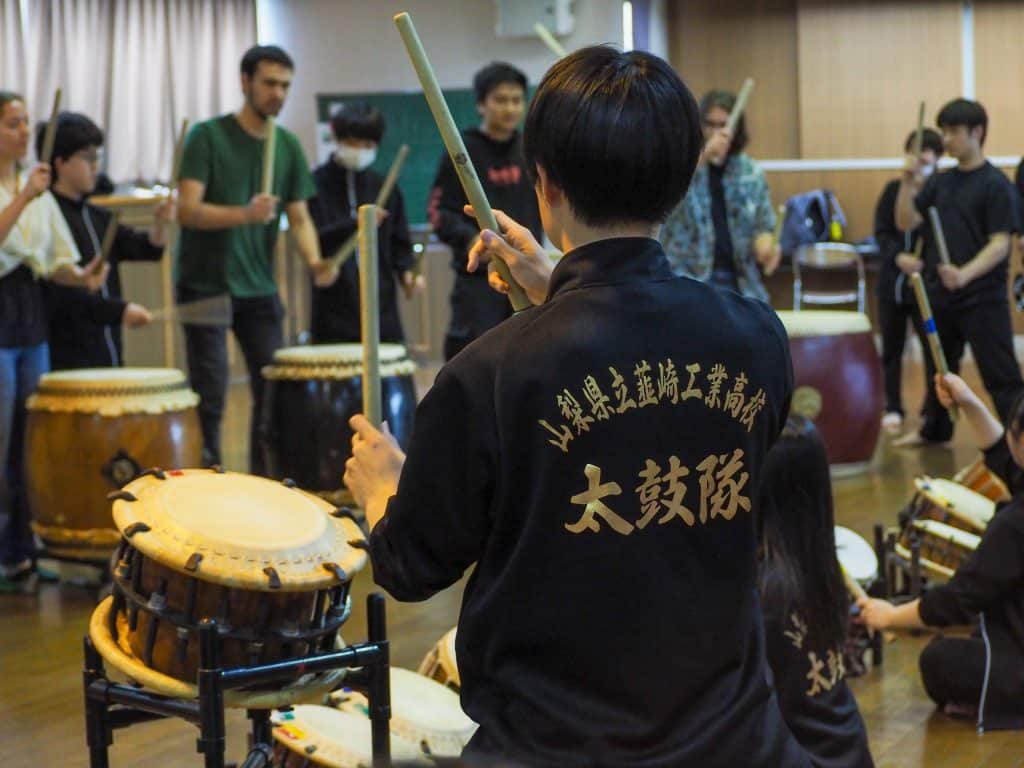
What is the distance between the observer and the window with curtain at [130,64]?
8.74 m

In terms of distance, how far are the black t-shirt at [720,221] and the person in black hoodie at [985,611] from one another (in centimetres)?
254

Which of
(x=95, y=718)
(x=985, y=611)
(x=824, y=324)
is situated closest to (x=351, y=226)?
(x=824, y=324)

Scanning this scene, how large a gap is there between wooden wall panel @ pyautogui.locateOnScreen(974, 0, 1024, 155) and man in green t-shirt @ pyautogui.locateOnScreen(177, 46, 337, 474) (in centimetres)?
611

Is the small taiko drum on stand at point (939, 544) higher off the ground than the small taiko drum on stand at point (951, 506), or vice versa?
the small taiko drum on stand at point (951, 506)

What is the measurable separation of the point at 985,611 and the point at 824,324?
8.87 ft

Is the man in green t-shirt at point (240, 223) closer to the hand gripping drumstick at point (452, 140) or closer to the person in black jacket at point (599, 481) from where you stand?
the hand gripping drumstick at point (452, 140)

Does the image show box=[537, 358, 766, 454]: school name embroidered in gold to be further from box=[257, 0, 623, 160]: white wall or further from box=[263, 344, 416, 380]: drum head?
box=[257, 0, 623, 160]: white wall

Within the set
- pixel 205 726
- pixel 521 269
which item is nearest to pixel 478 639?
pixel 521 269

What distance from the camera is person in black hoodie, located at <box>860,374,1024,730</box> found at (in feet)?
9.37

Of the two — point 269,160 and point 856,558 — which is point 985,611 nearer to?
point 856,558

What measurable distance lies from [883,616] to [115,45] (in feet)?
24.2

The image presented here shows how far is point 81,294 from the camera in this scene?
434 centimetres

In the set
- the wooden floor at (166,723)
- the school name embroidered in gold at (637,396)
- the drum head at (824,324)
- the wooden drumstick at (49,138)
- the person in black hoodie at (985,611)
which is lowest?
the wooden floor at (166,723)

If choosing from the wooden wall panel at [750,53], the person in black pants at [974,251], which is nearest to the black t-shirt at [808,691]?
the person in black pants at [974,251]
